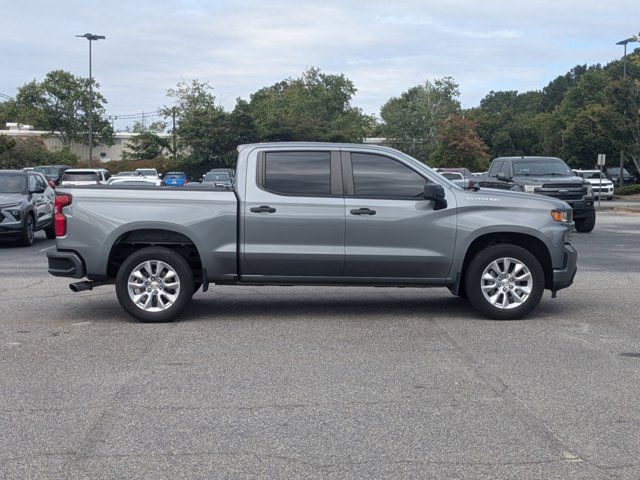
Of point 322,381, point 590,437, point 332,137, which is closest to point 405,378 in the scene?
point 322,381

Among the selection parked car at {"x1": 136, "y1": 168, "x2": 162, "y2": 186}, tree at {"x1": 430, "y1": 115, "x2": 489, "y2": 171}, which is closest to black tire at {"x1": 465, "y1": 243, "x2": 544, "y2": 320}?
parked car at {"x1": 136, "y1": 168, "x2": 162, "y2": 186}

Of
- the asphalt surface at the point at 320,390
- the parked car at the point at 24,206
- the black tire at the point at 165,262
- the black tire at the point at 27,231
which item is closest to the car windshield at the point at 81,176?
the parked car at the point at 24,206

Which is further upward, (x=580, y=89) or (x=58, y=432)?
(x=580, y=89)

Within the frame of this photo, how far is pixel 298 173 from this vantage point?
9.46 m

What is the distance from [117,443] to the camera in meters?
5.41

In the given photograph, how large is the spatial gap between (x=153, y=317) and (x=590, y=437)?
204 inches

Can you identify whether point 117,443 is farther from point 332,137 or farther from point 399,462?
point 332,137

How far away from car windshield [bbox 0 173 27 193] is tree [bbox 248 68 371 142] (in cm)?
4857

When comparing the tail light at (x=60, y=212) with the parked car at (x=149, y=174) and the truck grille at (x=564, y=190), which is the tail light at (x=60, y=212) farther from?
the parked car at (x=149, y=174)

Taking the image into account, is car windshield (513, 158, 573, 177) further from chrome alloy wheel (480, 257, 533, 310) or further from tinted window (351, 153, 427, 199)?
tinted window (351, 153, 427, 199)

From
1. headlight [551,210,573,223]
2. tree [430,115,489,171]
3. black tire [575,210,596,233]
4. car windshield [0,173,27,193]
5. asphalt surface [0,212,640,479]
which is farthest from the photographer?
tree [430,115,489,171]

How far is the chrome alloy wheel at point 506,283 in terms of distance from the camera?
9.45m

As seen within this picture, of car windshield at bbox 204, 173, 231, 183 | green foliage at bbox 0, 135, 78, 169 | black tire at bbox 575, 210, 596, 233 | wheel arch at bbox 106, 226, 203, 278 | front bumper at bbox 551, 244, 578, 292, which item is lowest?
black tire at bbox 575, 210, 596, 233

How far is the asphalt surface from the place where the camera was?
513 centimetres
